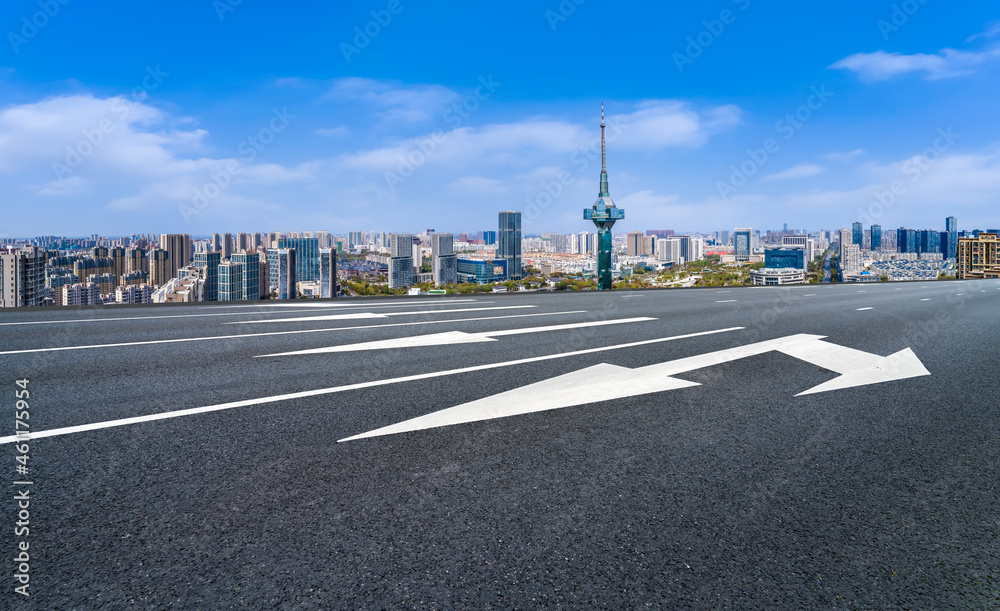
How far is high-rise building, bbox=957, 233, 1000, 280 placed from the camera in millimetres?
65250

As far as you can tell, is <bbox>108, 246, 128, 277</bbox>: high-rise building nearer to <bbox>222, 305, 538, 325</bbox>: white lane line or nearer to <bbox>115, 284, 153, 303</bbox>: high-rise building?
<bbox>115, 284, 153, 303</bbox>: high-rise building

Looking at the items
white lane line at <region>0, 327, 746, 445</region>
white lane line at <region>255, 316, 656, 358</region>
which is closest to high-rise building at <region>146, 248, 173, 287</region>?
white lane line at <region>255, 316, 656, 358</region>

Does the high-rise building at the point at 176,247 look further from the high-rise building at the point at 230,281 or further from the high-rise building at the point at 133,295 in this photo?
the high-rise building at the point at 230,281

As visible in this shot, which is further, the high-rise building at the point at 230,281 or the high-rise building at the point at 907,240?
the high-rise building at the point at 907,240

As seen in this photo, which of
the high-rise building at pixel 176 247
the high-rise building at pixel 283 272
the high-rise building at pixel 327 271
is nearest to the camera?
the high-rise building at pixel 283 272

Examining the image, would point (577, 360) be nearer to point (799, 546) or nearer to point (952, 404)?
point (952, 404)

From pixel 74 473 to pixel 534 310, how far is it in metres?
8.49

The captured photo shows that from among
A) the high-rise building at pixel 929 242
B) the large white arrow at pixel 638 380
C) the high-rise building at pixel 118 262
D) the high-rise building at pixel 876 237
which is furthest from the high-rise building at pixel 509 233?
the high-rise building at pixel 929 242

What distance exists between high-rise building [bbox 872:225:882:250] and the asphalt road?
114108 millimetres

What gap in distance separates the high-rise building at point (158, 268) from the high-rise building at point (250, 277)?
11.0m

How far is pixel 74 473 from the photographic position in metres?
2.53

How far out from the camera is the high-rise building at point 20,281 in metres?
11.2

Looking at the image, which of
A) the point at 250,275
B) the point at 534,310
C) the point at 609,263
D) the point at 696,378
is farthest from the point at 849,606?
the point at 609,263

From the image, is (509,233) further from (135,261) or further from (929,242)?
(929,242)
